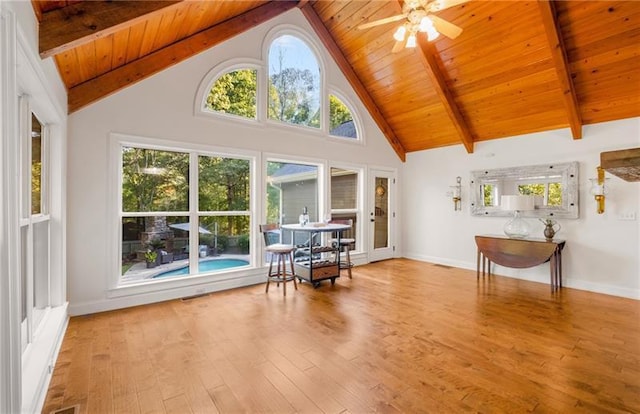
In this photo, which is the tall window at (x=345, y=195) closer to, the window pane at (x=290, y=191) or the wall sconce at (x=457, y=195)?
the window pane at (x=290, y=191)

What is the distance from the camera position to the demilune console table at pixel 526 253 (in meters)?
4.02

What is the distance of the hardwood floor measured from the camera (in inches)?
72.3

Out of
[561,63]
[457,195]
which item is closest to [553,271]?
[457,195]

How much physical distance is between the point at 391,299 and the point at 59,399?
310cm

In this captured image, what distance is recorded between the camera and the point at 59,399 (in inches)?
72.5

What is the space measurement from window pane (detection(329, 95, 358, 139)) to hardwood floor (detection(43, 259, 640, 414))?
3.02 metres

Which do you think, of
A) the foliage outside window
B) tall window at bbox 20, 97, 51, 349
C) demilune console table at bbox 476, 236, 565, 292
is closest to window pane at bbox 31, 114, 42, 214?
tall window at bbox 20, 97, 51, 349

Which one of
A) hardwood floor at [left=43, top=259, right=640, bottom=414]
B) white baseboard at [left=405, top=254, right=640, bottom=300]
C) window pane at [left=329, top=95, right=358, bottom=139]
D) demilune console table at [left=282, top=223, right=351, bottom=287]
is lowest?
hardwood floor at [left=43, top=259, right=640, bottom=414]

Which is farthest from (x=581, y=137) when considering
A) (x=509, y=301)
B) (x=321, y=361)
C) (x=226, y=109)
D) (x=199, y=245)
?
(x=199, y=245)

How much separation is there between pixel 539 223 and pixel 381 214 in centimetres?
264

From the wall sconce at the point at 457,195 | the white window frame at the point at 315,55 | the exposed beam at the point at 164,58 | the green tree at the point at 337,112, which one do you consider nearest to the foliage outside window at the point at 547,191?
the wall sconce at the point at 457,195

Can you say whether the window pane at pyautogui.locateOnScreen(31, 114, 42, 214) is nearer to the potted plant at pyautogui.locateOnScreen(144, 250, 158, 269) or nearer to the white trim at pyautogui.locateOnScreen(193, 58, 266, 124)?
the potted plant at pyautogui.locateOnScreen(144, 250, 158, 269)

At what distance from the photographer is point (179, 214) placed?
3.76 metres

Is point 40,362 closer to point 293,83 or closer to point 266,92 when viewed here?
point 266,92
